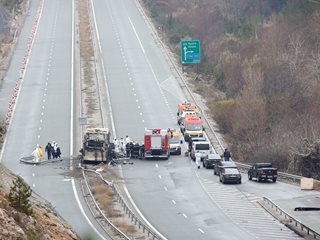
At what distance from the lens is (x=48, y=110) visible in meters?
80.6

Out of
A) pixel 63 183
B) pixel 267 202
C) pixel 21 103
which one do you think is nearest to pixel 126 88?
pixel 21 103

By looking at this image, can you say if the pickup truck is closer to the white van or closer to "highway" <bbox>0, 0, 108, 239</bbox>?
the white van

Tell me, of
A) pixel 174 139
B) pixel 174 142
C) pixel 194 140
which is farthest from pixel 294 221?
pixel 194 140

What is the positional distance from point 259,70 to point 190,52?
7362mm

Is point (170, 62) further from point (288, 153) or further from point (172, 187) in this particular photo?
point (172, 187)

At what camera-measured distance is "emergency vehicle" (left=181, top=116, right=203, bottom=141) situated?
70.4m

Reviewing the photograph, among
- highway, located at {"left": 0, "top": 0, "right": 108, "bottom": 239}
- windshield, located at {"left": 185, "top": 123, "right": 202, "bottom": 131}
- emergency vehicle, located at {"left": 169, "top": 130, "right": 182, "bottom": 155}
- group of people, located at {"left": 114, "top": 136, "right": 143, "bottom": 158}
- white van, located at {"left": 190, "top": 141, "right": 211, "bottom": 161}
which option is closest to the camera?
highway, located at {"left": 0, "top": 0, "right": 108, "bottom": 239}

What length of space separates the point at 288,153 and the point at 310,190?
9.90 metres

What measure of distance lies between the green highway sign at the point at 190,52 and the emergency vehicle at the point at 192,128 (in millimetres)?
20452

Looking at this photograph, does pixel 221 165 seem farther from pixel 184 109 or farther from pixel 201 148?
pixel 184 109

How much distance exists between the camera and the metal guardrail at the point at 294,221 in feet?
132

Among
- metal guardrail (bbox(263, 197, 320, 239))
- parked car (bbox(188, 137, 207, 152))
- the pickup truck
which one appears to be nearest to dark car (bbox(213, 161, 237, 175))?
the pickup truck

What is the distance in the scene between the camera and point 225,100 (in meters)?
85.4

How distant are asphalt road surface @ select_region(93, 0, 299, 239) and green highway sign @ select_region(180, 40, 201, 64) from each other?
2.66 meters
